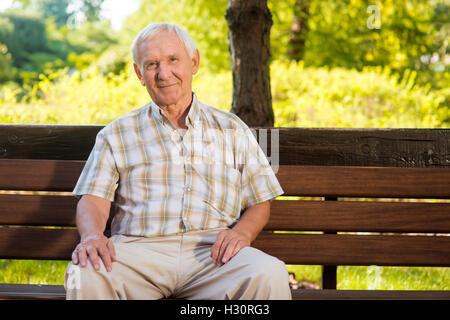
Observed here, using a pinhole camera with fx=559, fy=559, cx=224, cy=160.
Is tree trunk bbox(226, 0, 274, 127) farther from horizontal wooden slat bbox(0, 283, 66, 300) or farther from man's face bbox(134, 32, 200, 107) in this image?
horizontal wooden slat bbox(0, 283, 66, 300)

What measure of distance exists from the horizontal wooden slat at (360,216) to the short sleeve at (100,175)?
896mm

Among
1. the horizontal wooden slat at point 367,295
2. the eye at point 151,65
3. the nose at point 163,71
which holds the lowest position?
the horizontal wooden slat at point 367,295

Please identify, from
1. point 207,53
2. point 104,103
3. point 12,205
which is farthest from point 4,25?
point 12,205

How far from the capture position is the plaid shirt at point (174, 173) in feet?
8.37

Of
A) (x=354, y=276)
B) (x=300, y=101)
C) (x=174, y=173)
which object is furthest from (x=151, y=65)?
(x=300, y=101)

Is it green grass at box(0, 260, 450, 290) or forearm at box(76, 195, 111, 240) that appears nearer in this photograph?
forearm at box(76, 195, 111, 240)

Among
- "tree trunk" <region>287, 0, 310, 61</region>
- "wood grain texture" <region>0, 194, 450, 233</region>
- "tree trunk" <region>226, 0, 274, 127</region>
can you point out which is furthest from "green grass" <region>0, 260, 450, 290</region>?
"tree trunk" <region>287, 0, 310, 61</region>

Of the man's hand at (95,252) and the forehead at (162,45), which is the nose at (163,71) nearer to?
the forehead at (162,45)

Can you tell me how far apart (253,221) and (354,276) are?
7.10ft

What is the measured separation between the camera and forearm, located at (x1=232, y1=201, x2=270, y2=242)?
2.53 metres

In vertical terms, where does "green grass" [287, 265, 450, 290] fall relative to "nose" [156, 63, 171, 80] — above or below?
below

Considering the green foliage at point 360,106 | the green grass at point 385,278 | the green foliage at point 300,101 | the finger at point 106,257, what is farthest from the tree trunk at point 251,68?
the green foliage at point 360,106

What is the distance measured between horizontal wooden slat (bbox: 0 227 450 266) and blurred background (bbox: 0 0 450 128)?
226 cm
